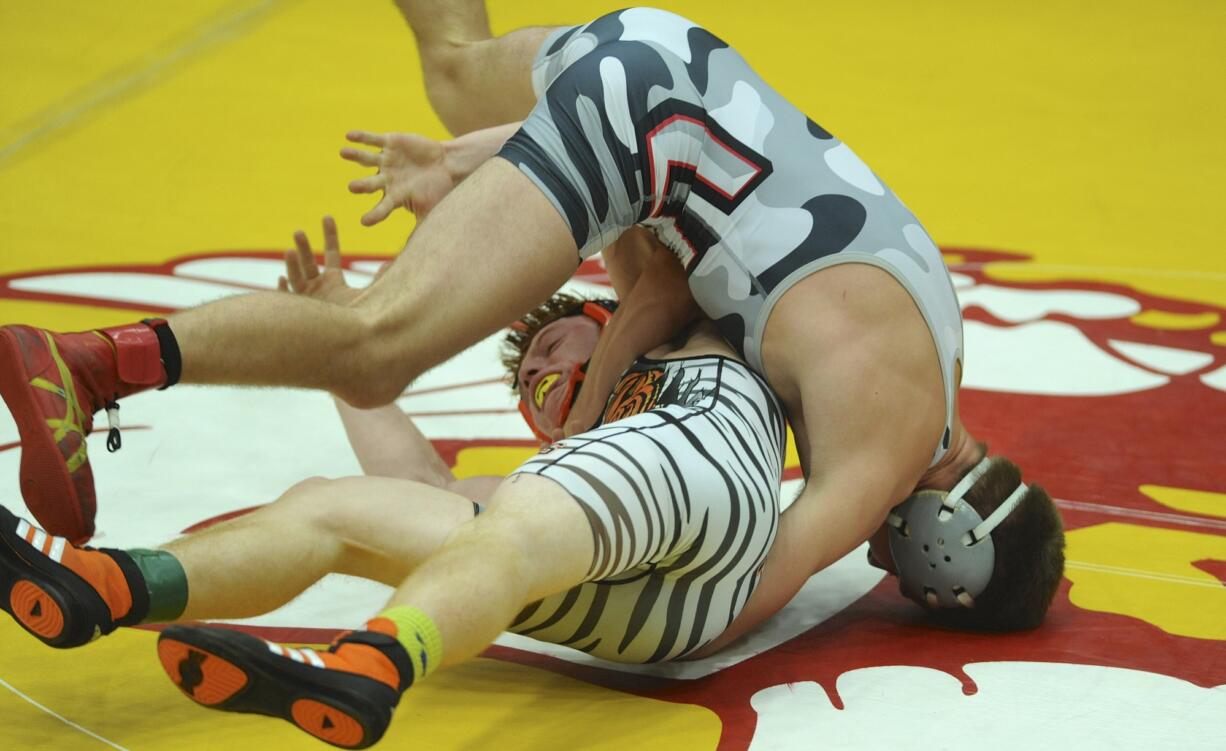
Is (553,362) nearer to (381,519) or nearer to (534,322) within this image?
(534,322)

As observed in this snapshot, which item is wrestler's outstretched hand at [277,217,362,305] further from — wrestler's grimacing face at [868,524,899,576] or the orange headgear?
wrestler's grimacing face at [868,524,899,576]

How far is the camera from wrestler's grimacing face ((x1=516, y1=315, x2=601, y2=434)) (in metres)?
2.59

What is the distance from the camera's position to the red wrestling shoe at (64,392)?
1.84 m

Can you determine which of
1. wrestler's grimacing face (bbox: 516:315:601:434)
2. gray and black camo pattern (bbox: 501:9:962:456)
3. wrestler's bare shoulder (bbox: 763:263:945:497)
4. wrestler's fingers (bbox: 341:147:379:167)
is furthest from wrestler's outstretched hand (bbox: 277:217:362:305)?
wrestler's bare shoulder (bbox: 763:263:945:497)

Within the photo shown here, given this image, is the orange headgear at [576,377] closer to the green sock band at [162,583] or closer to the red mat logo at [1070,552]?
the red mat logo at [1070,552]

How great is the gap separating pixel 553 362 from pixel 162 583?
3.14ft

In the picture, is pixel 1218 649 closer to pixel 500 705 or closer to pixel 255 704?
pixel 500 705

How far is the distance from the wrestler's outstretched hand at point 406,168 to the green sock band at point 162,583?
0.70 metres

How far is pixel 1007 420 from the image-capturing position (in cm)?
316

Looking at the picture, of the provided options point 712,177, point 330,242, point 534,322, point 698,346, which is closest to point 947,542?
point 698,346

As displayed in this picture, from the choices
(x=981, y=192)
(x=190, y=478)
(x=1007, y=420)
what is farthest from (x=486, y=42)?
(x=981, y=192)

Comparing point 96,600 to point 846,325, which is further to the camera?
point 846,325

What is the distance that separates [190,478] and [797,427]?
115 centimetres

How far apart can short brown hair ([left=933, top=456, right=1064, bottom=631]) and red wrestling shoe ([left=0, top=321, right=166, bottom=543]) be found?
1153mm
